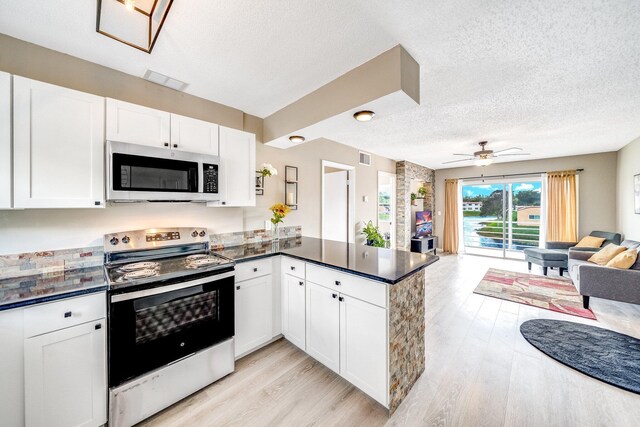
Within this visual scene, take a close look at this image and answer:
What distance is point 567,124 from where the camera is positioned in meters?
3.35

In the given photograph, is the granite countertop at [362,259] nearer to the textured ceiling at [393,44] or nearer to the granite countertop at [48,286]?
the granite countertop at [48,286]

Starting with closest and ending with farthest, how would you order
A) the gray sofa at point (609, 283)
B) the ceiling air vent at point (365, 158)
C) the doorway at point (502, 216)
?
the gray sofa at point (609, 283) → the ceiling air vent at point (365, 158) → the doorway at point (502, 216)

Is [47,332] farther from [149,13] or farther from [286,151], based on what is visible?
[286,151]

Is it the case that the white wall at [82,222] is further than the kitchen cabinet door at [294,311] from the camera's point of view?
No

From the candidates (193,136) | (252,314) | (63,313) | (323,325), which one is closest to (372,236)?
(323,325)

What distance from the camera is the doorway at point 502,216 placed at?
20.2ft

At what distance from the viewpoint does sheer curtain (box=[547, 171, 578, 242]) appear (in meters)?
5.36

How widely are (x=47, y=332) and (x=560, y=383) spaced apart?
3486 millimetres

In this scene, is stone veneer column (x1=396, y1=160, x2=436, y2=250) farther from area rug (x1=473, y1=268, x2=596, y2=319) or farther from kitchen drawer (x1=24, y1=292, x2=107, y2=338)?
kitchen drawer (x1=24, y1=292, x2=107, y2=338)

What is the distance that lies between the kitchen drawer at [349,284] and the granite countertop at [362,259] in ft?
0.25

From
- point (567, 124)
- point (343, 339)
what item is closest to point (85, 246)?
point (343, 339)

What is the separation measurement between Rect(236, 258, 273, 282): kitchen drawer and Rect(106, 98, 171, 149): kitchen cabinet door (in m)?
1.22

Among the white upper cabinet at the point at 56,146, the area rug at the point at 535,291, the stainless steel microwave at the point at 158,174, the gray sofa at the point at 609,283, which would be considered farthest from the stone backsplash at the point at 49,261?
the gray sofa at the point at 609,283

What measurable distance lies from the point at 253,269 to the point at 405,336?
1.37m
